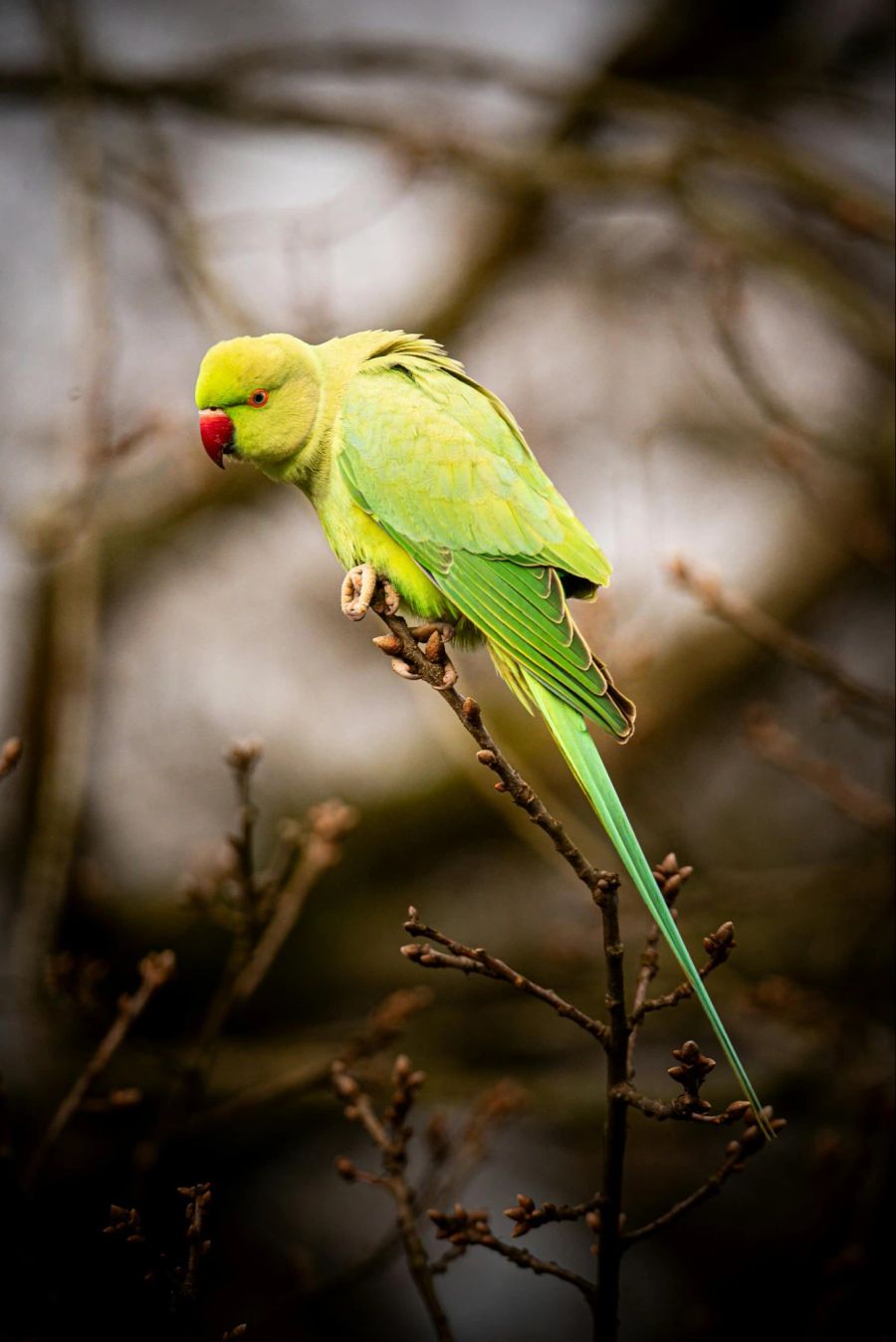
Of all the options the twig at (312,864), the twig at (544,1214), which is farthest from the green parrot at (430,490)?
the twig at (544,1214)

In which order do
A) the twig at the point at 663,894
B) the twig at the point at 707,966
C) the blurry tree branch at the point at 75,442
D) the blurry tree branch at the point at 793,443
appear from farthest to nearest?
the blurry tree branch at the point at 793,443
the blurry tree branch at the point at 75,442
the twig at the point at 663,894
the twig at the point at 707,966

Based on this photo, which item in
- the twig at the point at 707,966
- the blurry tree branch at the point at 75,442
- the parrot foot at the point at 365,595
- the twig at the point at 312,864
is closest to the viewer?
the twig at the point at 707,966

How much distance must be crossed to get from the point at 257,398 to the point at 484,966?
1.32 meters

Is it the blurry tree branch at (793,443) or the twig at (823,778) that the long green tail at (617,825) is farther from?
the blurry tree branch at (793,443)

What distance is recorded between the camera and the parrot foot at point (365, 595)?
6.97 ft

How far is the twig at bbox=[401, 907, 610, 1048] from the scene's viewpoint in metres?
1.69

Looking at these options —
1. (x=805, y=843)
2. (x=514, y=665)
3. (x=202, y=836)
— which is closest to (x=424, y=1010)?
(x=202, y=836)

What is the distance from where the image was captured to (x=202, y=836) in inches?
242

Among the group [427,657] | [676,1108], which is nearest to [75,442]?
[427,657]

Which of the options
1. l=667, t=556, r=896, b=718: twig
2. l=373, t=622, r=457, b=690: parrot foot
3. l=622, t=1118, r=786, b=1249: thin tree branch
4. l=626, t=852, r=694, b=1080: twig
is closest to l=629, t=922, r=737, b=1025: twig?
l=626, t=852, r=694, b=1080: twig

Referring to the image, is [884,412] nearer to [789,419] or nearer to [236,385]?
[789,419]

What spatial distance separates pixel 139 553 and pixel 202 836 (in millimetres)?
1632

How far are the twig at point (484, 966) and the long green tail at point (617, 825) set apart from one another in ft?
0.57

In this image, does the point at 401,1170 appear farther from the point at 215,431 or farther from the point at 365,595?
the point at 215,431
